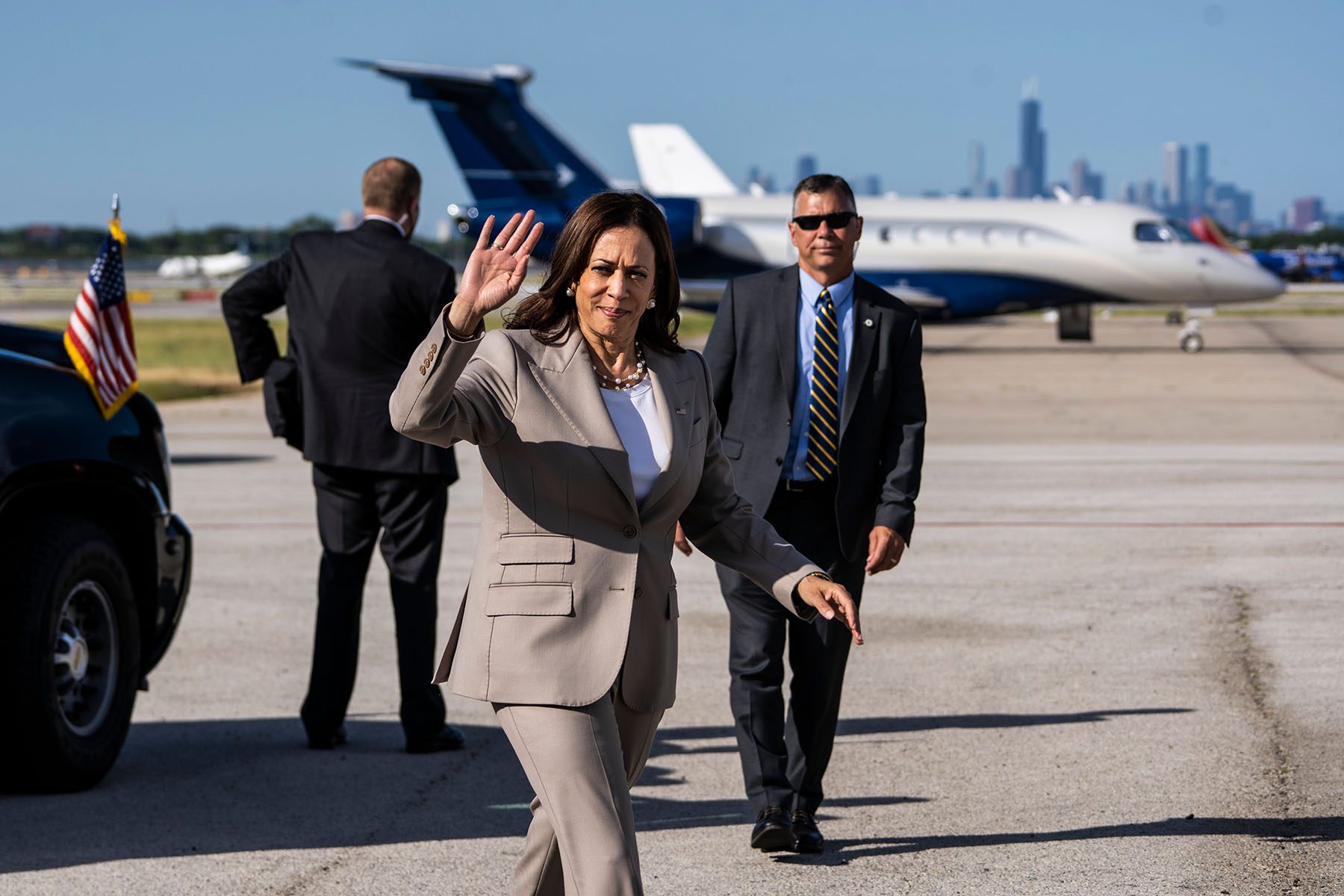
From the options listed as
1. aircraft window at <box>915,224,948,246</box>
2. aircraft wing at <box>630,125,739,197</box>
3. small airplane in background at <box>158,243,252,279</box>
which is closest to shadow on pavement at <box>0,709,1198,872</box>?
aircraft window at <box>915,224,948,246</box>

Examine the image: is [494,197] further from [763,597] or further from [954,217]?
[763,597]

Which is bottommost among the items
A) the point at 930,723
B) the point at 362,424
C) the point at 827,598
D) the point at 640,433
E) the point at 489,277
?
the point at 930,723

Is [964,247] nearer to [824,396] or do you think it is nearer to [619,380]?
[824,396]

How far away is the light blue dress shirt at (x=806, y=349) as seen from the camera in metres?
5.35

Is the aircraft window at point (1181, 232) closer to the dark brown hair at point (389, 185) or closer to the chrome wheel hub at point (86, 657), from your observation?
the dark brown hair at point (389, 185)

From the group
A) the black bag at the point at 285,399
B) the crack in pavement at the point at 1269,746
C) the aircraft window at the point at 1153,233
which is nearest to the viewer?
the crack in pavement at the point at 1269,746

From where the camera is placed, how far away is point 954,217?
125ft

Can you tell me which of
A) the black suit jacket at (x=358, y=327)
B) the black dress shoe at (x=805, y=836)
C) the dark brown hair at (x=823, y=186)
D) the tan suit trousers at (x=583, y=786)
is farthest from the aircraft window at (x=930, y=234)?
the tan suit trousers at (x=583, y=786)

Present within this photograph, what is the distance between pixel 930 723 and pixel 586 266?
3763 mm

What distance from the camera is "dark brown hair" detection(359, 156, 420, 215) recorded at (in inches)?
256

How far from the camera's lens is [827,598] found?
12.1 ft

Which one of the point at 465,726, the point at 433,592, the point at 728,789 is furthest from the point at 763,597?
the point at 465,726

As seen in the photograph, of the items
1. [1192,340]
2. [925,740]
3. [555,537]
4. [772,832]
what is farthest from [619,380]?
[1192,340]

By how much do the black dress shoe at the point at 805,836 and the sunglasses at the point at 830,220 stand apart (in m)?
1.80
